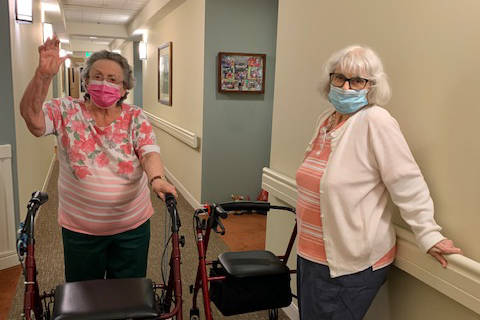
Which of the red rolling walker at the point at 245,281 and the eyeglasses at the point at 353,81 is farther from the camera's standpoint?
the red rolling walker at the point at 245,281

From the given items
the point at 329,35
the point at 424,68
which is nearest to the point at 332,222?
the point at 424,68

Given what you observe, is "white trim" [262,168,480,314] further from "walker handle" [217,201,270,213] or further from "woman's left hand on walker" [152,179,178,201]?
"woman's left hand on walker" [152,179,178,201]

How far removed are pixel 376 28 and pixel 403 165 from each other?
0.68 meters

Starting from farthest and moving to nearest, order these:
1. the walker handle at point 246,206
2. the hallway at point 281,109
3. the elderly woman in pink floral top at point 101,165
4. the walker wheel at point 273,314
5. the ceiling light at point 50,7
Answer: the ceiling light at point 50,7 < the walker wheel at point 273,314 < the walker handle at point 246,206 < the elderly woman in pink floral top at point 101,165 < the hallway at point 281,109

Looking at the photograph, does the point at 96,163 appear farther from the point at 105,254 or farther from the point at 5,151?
the point at 5,151

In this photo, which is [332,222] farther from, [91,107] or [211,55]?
[211,55]

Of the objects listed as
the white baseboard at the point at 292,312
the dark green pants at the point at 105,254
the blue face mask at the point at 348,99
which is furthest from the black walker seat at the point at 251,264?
the blue face mask at the point at 348,99

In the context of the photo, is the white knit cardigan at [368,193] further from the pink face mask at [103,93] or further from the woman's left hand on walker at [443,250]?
the pink face mask at [103,93]

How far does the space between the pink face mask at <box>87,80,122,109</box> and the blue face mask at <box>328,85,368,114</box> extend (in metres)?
0.89

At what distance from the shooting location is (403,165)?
1.47 m

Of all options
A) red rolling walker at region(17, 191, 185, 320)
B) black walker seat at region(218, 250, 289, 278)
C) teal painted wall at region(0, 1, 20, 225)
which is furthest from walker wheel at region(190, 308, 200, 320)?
teal painted wall at region(0, 1, 20, 225)

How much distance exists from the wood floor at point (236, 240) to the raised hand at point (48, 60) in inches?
70.9

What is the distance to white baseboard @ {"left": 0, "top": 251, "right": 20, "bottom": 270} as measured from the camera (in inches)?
129

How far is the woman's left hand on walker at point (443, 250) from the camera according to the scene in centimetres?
142
